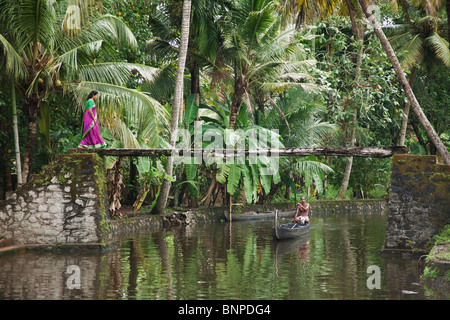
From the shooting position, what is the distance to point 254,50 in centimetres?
1995

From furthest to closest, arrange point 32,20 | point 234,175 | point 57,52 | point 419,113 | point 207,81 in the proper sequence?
point 207,81, point 234,175, point 57,52, point 419,113, point 32,20

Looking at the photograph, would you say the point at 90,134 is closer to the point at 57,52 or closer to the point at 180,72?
the point at 57,52

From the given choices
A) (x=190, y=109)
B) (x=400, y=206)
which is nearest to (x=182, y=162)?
(x=190, y=109)

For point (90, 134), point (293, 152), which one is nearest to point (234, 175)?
point (293, 152)

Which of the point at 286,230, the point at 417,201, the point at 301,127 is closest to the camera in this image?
the point at 417,201

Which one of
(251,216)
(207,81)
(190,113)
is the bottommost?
(251,216)

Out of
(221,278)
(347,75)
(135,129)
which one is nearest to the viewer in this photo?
(221,278)

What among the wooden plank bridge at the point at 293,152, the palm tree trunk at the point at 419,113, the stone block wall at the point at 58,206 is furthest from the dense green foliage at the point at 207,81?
the stone block wall at the point at 58,206

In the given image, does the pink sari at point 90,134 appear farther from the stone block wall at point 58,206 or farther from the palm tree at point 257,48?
the palm tree at point 257,48

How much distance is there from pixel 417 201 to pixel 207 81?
53.5 ft

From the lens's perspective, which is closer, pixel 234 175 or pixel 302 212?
pixel 302 212

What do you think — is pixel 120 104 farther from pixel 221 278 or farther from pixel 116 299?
pixel 116 299

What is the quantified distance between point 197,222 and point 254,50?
6.52 m

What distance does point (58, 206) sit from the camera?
1241 cm
